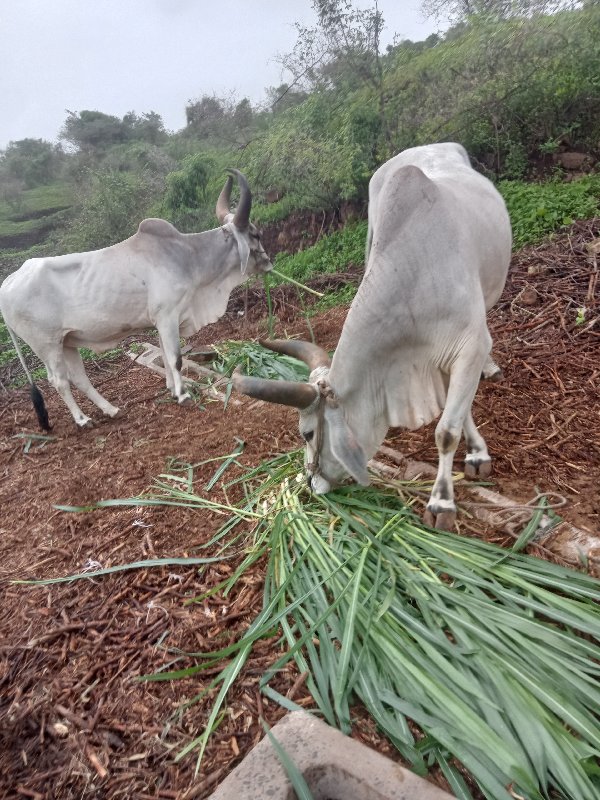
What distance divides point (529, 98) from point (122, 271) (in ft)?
18.1

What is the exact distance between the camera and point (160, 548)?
291cm

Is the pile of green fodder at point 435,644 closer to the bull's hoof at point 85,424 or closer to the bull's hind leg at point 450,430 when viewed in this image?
the bull's hind leg at point 450,430

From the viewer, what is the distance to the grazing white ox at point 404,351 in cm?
263

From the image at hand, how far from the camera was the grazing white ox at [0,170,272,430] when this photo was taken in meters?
4.95

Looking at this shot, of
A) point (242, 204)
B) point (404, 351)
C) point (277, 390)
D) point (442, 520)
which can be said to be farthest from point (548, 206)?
point (277, 390)

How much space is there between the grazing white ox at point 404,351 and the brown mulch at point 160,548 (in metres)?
0.55

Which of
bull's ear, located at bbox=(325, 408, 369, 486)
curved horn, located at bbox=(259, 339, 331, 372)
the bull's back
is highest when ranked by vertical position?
the bull's back

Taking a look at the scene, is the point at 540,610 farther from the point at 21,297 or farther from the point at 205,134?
the point at 205,134

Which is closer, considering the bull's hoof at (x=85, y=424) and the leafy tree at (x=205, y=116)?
the bull's hoof at (x=85, y=424)

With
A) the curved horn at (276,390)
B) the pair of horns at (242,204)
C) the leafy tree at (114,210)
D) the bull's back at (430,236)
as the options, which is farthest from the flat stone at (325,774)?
the leafy tree at (114,210)

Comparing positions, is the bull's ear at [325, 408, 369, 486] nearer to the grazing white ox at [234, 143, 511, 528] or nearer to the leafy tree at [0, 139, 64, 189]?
the grazing white ox at [234, 143, 511, 528]

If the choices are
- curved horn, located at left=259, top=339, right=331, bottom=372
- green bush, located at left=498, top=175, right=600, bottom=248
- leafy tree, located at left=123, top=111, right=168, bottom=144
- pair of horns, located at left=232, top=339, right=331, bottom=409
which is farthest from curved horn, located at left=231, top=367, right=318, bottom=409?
leafy tree, located at left=123, top=111, right=168, bottom=144

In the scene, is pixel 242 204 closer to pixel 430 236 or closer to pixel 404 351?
pixel 430 236

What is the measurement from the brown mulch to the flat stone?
0.46 feet
